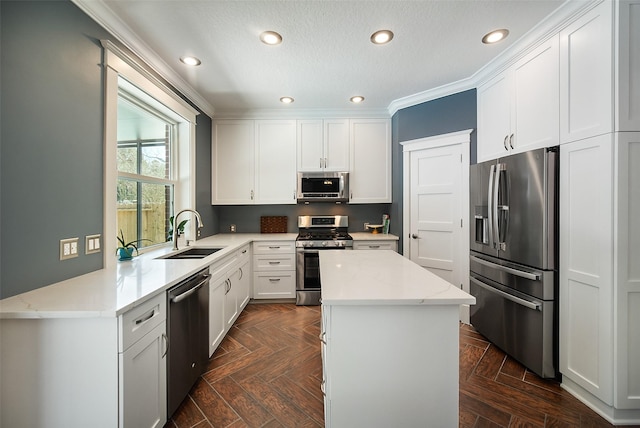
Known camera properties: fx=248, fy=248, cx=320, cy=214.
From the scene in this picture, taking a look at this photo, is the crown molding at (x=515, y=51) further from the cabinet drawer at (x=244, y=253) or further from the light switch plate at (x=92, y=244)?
the light switch plate at (x=92, y=244)

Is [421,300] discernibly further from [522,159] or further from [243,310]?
[243,310]

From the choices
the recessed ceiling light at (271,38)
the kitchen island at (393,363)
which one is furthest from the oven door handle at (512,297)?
the recessed ceiling light at (271,38)

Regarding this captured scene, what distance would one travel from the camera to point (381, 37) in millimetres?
2051

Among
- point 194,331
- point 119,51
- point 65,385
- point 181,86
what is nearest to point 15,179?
point 65,385

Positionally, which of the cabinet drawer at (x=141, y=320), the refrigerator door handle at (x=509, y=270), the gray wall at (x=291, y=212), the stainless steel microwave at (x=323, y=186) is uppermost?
the stainless steel microwave at (x=323, y=186)

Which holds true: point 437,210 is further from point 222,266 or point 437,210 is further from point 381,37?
point 222,266

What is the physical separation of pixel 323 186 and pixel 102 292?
2.81 metres

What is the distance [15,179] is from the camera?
123 cm

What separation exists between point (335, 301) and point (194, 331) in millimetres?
1244

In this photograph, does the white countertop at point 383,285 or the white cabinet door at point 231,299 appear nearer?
the white countertop at point 383,285

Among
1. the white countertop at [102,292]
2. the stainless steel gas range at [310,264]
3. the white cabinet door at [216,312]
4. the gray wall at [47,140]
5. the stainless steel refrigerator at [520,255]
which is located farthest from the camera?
the stainless steel gas range at [310,264]

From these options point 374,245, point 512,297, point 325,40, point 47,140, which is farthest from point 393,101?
point 47,140

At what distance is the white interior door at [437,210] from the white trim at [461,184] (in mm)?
38

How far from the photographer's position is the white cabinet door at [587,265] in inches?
61.2
